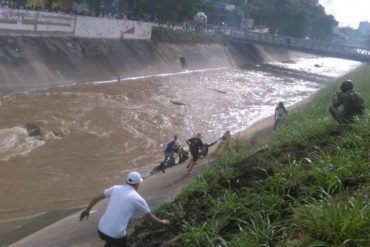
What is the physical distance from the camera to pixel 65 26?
121ft

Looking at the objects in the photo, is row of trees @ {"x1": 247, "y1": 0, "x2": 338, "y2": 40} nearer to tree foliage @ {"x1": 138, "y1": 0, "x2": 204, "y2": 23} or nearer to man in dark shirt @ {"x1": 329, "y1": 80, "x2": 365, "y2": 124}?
tree foliage @ {"x1": 138, "y1": 0, "x2": 204, "y2": 23}

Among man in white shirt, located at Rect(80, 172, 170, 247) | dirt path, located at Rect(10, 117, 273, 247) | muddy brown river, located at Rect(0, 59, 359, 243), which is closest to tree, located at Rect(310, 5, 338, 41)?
muddy brown river, located at Rect(0, 59, 359, 243)

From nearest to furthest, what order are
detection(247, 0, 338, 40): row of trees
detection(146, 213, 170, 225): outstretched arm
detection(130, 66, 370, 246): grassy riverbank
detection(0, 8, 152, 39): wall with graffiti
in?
detection(130, 66, 370, 246): grassy riverbank
detection(146, 213, 170, 225): outstretched arm
detection(0, 8, 152, 39): wall with graffiti
detection(247, 0, 338, 40): row of trees

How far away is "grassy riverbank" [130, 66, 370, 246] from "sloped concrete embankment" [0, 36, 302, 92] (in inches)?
861

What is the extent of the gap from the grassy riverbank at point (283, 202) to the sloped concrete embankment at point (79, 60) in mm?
21877

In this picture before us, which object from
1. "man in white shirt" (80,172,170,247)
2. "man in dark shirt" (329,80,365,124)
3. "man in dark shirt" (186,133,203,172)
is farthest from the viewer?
"man in dark shirt" (186,133,203,172)

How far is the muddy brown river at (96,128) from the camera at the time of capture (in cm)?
1466

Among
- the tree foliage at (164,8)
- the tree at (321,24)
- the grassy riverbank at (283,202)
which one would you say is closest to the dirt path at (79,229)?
the grassy riverbank at (283,202)

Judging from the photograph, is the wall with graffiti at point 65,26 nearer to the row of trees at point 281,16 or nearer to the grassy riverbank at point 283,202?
the grassy riverbank at point 283,202

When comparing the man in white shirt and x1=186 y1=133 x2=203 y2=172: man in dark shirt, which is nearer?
the man in white shirt

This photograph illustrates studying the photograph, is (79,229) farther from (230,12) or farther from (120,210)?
(230,12)

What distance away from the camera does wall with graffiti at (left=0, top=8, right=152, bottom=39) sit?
104 ft

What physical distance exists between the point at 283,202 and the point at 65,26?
3291 cm

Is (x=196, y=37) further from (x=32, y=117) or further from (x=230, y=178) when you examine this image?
(x=230, y=178)
